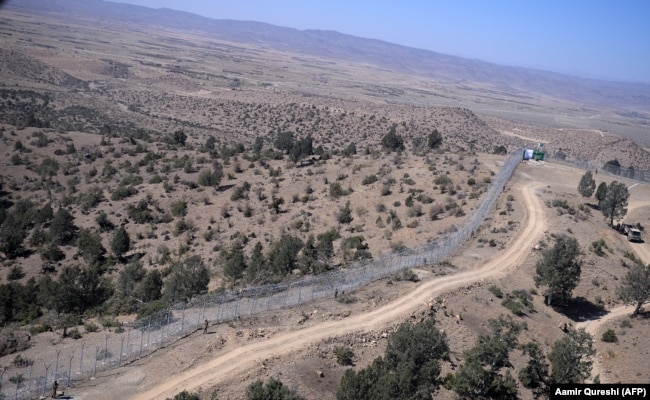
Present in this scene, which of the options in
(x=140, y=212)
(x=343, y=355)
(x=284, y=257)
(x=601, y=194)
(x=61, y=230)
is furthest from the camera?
(x=601, y=194)

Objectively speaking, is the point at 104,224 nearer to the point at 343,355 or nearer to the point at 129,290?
the point at 129,290

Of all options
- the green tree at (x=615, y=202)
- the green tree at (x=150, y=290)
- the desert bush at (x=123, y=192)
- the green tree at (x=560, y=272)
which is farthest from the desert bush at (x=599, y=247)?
the desert bush at (x=123, y=192)

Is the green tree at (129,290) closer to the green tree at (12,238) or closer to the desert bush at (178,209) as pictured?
the green tree at (12,238)

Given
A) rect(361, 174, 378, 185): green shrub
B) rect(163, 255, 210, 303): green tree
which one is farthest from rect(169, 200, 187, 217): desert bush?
rect(163, 255, 210, 303): green tree

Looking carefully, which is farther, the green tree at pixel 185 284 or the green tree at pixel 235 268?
the green tree at pixel 235 268

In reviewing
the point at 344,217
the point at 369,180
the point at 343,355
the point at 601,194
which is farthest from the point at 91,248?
the point at 601,194

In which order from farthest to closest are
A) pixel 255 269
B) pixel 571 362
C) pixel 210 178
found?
pixel 210 178 < pixel 255 269 < pixel 571 362
